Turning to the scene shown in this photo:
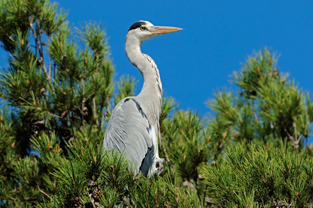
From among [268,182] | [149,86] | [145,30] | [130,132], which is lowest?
[268,182]

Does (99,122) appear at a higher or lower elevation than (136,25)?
lower

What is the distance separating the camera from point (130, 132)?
2.79 m

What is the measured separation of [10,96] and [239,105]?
2172 mm

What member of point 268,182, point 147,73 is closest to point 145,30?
point 147,73

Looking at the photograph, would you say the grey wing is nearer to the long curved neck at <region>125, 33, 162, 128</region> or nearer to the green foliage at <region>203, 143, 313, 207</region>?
the long curved neck at <region>125, 33, 162, 128</region>

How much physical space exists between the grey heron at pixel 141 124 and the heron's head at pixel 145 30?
0.53ft

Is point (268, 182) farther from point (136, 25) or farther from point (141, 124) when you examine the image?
point (136, 25)

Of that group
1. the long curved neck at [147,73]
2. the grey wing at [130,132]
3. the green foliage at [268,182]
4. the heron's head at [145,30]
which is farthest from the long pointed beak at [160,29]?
the green foliage at [268,182]

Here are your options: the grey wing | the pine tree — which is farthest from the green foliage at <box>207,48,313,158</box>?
the grey wing

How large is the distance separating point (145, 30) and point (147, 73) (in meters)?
0.45

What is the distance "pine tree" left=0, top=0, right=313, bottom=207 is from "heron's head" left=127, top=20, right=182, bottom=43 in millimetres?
464

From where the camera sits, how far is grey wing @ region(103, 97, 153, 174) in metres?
2.71

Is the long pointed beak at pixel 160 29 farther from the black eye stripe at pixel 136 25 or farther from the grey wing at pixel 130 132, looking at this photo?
the grey wing at pixel 130 132

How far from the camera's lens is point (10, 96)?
10.7 ft
